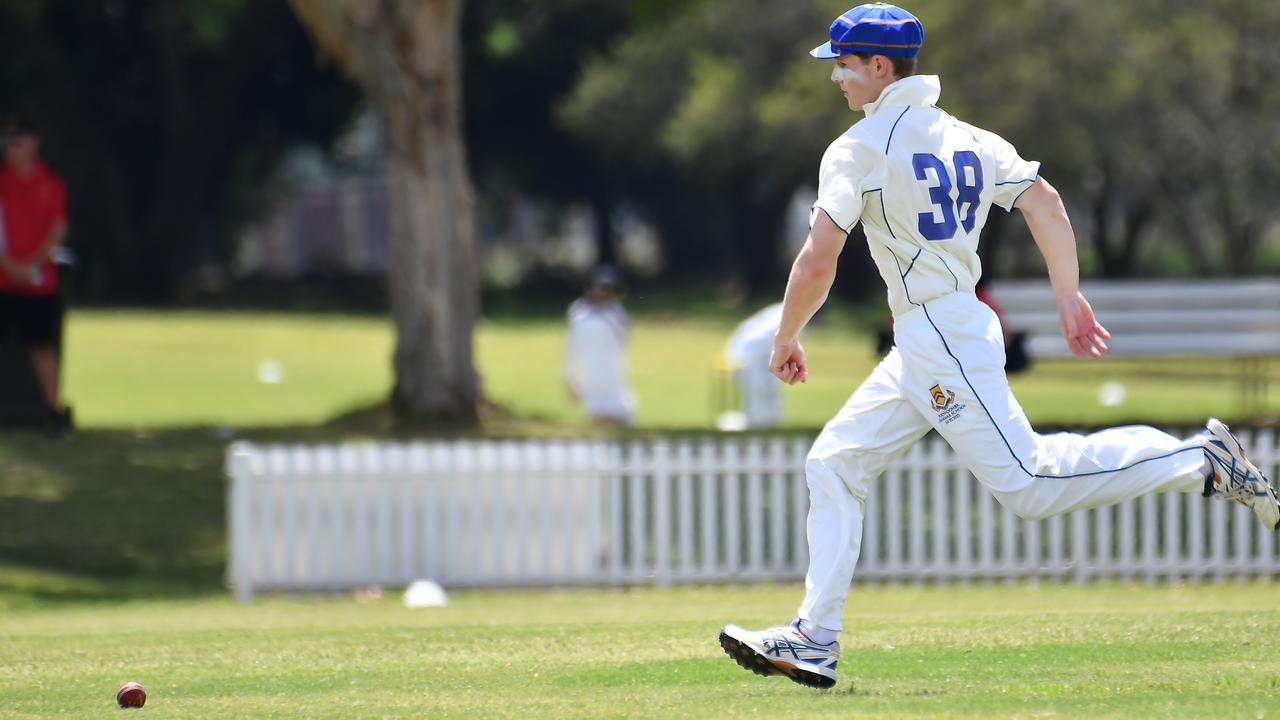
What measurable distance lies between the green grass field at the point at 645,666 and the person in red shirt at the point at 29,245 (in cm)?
497

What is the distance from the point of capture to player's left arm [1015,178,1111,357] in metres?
5.79

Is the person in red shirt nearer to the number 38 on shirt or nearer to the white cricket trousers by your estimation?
the white cricket trousers

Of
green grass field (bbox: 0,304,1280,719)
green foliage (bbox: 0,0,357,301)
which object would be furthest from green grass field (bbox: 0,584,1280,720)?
green foliage (bbox: 0,0,357,301)

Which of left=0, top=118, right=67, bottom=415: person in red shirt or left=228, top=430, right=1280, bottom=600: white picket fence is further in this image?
left=0, top=118, right=67, bottom=415: person in red shirt

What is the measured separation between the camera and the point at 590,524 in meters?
11.8

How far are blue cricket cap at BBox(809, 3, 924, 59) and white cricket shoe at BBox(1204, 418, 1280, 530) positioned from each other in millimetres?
1484

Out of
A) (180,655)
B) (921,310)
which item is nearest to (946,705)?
(921,310)

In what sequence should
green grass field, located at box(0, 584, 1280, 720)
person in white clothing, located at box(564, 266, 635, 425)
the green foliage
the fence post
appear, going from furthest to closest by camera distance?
the green foliage < person in white clothing, located at box(564, 266, 635, 425) < the fence post < green grass field, located at box(0, 584, 1280, 720)

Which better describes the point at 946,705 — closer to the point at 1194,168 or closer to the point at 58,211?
the point at 58,211

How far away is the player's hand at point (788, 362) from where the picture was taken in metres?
5.68

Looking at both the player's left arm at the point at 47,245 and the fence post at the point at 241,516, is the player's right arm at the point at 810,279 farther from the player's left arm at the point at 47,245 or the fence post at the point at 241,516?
the player's left arm at the point at 47,245

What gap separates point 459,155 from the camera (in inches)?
631

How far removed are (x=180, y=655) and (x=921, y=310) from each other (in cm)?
345

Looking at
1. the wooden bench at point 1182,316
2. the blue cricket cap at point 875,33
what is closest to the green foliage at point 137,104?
Result: the wooden bench at point 1182,316
